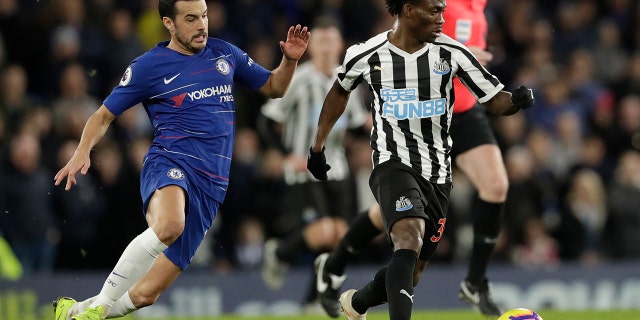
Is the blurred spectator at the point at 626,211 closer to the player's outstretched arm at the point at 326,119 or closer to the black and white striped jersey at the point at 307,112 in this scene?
the black and white striped jersey at the point at 307,112

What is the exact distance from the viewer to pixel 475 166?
320 inches

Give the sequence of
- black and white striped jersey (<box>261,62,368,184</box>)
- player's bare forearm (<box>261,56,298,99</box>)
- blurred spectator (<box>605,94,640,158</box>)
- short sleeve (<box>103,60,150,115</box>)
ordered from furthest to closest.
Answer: blurred spectator (<box>605,94,640,158</box>), black and white striped jersey (<box>261,62,368,184</box>), player's bare forearm (<box>261,56,298,99</box>), short sleeve (<box>103,60,150,115</box>)

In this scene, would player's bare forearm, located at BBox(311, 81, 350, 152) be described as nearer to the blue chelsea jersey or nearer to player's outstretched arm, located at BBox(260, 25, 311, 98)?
player's outstretched arm, located at BBox(260, 25, 311, 98)

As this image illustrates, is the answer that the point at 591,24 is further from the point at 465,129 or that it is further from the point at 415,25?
the point at 415,25

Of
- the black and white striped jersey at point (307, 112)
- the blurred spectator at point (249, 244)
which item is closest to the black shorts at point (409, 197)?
the black and white striped jersey at point (307, 112)

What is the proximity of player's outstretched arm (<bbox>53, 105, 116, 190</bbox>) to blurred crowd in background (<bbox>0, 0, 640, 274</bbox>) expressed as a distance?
502 cm

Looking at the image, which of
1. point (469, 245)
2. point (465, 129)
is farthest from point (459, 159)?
point (469, 245)

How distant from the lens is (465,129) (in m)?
8.12

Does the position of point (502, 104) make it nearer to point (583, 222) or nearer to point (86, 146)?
point (86, 146)

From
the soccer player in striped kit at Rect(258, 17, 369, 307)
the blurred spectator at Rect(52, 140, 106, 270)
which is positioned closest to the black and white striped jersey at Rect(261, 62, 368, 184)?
the soccer player in striped kit at Rect(258, 17, 369, 307)

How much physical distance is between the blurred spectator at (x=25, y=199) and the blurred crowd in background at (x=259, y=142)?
15 millimetres

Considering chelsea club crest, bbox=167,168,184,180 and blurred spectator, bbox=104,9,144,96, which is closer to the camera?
chelsea club crest, bbox=167,168,184,180

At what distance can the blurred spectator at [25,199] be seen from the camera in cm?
1180

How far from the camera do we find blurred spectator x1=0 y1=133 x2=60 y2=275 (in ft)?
38.7
